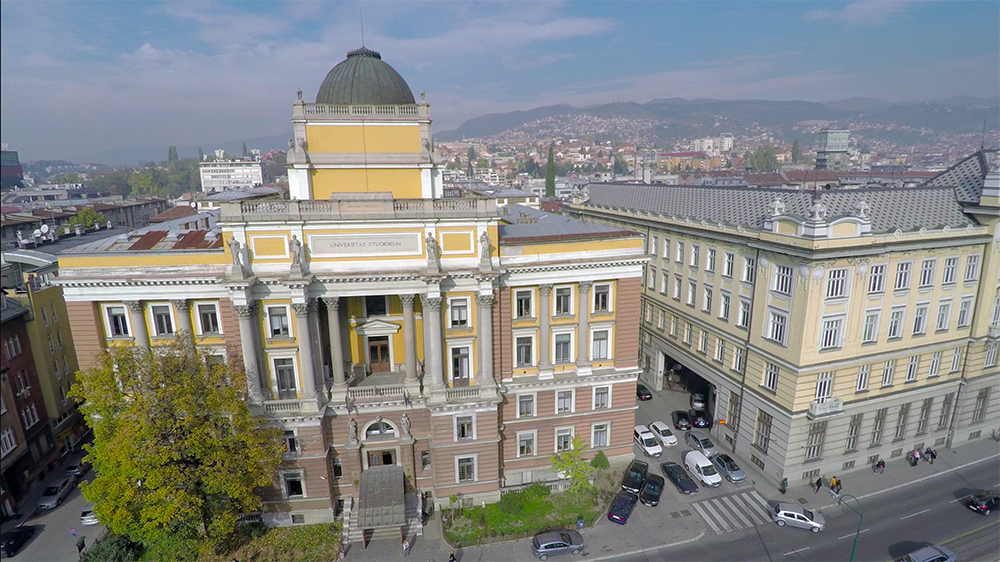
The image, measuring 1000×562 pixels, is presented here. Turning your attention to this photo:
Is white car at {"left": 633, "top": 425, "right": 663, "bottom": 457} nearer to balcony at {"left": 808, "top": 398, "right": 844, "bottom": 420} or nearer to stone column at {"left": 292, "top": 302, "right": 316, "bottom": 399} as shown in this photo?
balcony at {"left": 808, "top": 398, "right": 844, "bottom": 420}

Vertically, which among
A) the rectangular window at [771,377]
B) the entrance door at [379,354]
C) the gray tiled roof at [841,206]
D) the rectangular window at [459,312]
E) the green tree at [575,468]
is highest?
the gray tiled roof at [841,206]

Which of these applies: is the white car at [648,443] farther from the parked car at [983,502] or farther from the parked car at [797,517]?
the parked car at [983,502]

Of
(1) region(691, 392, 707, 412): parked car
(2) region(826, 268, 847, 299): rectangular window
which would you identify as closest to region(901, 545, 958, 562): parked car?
(2) region(826, 268, 847, 299): rectangular window

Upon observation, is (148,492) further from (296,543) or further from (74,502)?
(74,502)

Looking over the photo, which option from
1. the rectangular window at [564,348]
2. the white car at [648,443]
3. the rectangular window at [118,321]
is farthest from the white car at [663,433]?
the rectangular window at [118,321]

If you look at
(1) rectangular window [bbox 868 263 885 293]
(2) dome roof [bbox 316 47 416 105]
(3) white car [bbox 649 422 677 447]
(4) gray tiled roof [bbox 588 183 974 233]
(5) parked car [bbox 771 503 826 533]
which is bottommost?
(5) parked car [bbox 771 503 826 533]

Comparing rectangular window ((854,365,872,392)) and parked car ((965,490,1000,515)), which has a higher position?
rectangular window ((854,365,872,392))

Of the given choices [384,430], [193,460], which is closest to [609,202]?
[384,430]
